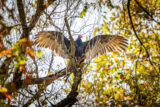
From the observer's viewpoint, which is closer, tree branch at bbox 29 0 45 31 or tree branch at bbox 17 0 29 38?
tree branch at bbox 17 0 29 38

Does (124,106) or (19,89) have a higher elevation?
(19,89)

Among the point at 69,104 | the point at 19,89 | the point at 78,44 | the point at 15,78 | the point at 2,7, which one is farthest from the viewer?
the point at 78,44

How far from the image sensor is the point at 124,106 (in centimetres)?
324

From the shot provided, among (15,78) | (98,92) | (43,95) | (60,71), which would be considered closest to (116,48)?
(98,92)

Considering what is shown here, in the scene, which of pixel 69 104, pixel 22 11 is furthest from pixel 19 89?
pixel 22 11

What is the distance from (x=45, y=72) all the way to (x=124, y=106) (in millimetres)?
2020

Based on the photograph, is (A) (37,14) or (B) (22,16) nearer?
(B) (22,16)

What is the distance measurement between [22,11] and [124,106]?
3.09 meters

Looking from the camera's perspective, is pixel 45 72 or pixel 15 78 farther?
pixel 45 72

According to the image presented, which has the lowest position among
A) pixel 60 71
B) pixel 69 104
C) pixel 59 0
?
pixel 69 104

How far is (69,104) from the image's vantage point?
362 centimetres

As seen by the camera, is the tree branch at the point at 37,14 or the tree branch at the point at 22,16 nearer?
the tree branch at the point at 22,16

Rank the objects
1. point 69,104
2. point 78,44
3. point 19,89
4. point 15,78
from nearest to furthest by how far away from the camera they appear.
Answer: point 15,78 → point 19,89 → point 69,104 → point 78,44

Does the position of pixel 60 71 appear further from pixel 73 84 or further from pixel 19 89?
pixel 19 89
